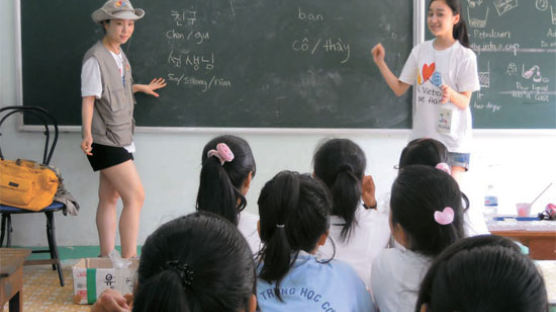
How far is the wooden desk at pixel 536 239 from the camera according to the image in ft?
9.80

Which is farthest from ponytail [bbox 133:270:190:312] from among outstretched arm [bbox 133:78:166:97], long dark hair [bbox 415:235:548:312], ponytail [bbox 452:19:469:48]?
outstretched arm [bbox 133:78:166:97]

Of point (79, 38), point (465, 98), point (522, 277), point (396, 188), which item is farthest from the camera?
point (79, 38)

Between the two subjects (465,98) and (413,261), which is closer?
(413,261)

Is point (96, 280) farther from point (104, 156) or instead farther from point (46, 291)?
point (104, 156)

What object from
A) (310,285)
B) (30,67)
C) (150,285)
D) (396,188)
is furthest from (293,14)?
(150,285)

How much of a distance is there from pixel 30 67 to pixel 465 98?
9.03 ft

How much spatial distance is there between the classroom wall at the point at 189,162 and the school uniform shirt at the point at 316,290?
2.65 metres

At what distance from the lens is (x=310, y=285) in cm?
158

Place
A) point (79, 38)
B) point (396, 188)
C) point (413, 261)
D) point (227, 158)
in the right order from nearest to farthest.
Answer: point (413, 261)
point (396, 188)
point (227, 158)
point (79, 38)

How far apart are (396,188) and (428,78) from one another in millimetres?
1911

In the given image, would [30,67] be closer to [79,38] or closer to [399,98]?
[79,38]

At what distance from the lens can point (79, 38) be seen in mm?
4055

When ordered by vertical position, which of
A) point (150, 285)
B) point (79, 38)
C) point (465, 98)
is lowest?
point (150, 285)

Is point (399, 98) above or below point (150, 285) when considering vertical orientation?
above
